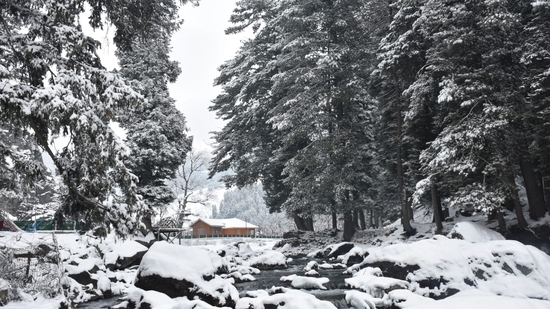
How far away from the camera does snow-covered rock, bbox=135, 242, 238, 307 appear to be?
8.49 m

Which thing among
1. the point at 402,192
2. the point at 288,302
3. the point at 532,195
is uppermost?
the point at 402,192

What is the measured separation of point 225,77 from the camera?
30.1m

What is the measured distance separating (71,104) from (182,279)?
5224 mm

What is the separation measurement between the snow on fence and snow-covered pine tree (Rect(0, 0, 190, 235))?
0.84 m

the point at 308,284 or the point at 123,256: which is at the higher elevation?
the point at 123,256

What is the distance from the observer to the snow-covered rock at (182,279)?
8.49 metres

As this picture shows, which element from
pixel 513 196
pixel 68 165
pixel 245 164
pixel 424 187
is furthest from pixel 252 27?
pixel 68 165

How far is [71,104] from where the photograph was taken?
5.30m

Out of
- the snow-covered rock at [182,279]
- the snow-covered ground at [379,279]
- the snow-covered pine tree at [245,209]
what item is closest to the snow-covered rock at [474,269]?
the snow-covered ground at [379,279]

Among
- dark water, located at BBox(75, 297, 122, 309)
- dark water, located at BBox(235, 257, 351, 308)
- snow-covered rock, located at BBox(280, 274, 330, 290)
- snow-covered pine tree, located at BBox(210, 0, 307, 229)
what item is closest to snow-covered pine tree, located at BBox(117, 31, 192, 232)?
snow-covered pine tree, located at BBox(210, 0, 307, 229)

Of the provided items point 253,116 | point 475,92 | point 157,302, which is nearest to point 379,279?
point 157,302

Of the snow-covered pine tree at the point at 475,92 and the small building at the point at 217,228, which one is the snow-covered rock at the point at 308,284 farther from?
the small building at the point at 217,228

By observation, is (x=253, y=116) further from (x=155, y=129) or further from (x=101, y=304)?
(x=101, y=304)

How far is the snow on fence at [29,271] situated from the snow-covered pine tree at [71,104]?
2.76ft
